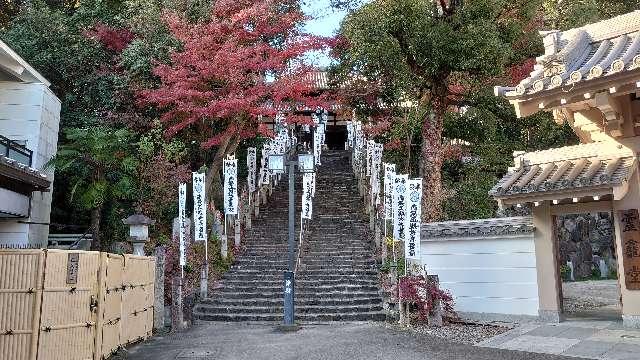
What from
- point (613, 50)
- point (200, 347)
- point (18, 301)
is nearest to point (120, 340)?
point (200, 347)

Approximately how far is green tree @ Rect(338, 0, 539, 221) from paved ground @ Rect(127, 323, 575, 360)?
8.10 m

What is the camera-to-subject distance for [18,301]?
22.5 feet

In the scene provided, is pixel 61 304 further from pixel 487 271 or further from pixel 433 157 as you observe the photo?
pixel 433 157

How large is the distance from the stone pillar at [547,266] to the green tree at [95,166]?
12.4 meters

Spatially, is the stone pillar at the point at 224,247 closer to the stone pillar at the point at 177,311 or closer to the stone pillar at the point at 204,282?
the stone pillar at the point at 204,282

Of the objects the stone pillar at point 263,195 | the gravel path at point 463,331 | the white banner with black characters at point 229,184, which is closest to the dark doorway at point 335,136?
the stone pillar at point 263,195

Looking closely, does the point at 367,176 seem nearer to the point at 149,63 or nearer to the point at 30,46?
the point at 149,63

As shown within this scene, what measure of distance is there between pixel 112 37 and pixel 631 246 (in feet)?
63.1

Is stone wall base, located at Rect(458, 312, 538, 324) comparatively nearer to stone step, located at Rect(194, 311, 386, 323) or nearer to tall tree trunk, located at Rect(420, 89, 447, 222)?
stone step, located at Rect(194, 311, 386, 323)

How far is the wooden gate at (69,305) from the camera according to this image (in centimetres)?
711

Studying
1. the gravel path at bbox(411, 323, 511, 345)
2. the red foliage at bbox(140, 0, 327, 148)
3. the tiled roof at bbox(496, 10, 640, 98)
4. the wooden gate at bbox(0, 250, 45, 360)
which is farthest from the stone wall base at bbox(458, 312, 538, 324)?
the red foliage at bbox(140, 0, 327, 148)

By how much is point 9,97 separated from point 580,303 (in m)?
19.0

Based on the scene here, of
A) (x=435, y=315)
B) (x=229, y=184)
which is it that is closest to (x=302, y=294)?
(x=435, y=315)

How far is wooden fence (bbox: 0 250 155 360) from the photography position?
6812 millimetres
